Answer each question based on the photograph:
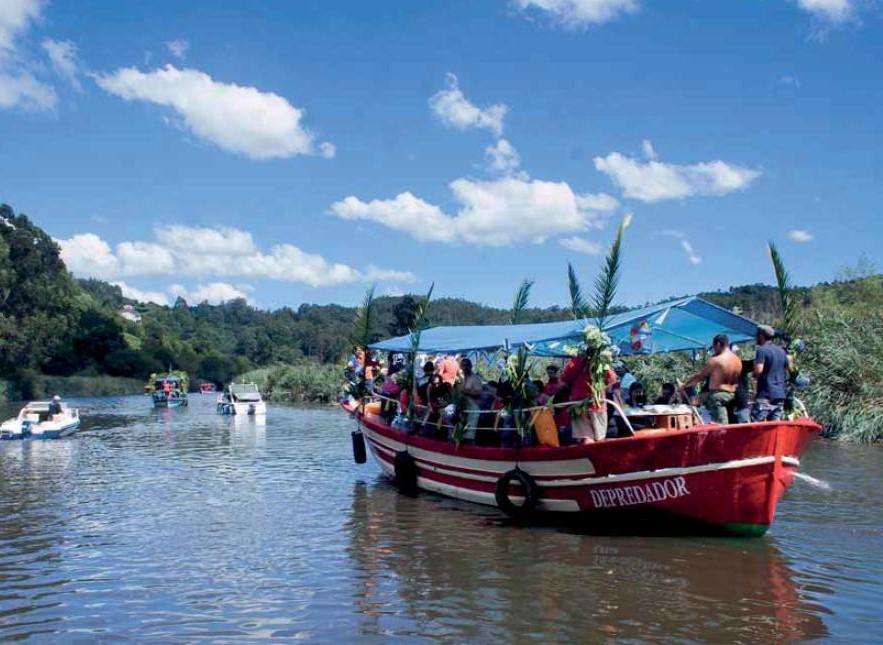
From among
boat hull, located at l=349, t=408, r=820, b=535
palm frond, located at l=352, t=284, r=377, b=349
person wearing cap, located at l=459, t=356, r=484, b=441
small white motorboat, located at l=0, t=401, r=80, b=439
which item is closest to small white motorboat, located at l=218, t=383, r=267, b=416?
small white motorboat, located at l=0, t=401, r=80, b=439

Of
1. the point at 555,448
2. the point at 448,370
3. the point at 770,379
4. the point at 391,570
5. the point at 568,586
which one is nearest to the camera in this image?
the point at 568,586

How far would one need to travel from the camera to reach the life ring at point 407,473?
14.9 metres

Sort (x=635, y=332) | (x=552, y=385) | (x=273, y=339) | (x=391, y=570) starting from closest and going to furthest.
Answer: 1. (x=391, y=570)
2. (x=552, y=385)
3. (x=635, y=332)
4. (x=273, y=339)

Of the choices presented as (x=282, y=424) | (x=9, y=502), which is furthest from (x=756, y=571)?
(x=282, y=424)

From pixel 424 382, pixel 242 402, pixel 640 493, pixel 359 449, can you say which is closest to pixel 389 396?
pixel 359 449

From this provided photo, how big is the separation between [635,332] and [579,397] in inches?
75.9

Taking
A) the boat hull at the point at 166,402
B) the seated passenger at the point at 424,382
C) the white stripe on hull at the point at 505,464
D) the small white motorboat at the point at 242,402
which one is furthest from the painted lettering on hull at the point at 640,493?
the boat hull at the point at 166,402

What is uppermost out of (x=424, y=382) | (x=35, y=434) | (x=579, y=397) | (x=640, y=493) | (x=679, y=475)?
(x=424, y=382)

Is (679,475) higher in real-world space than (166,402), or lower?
higher

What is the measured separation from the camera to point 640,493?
10.5 m

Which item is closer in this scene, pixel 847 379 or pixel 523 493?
pixel 523 493

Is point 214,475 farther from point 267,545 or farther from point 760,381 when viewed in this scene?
point 760,381

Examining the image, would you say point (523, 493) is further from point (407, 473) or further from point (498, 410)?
point (407, 473)

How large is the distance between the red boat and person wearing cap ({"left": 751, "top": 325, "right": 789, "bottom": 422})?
0.39 m
